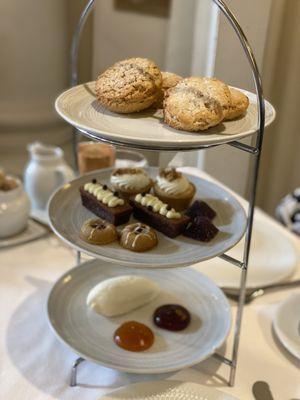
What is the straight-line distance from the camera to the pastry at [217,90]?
65 cm

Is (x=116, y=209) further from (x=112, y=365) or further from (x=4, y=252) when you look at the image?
(x=4, y=252)

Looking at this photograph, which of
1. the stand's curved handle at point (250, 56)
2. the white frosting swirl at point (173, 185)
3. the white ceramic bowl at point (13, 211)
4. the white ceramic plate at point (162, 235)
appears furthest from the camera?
the white ceramic bowl at point (13, 211)

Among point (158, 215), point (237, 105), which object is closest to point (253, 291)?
point (158, 215)

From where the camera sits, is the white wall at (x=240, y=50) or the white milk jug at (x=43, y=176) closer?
the white wall at (x=240, y=50)

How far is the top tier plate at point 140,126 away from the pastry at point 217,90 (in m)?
0.03

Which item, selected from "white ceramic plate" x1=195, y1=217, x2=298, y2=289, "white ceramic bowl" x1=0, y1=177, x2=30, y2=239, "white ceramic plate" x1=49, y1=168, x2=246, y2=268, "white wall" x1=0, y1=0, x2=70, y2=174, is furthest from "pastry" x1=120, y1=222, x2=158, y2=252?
"white wall" x1=0, y1=0, x2=70, y2=174

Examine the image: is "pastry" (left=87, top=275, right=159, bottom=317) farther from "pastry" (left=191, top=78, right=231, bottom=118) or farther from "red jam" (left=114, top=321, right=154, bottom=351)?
"pastry" (left=191, top=78, right=231, bottom=118)

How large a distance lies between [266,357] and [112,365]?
0.26 metres

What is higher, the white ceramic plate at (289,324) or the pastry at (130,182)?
the pastry at (130,182)

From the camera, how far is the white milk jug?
120 cm

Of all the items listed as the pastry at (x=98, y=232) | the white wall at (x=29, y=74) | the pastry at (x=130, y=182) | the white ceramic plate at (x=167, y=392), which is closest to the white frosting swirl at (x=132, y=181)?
the pastry at (x=130, y=182)

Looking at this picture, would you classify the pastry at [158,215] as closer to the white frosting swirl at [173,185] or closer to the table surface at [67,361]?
the white frosting swirl at [173,185]

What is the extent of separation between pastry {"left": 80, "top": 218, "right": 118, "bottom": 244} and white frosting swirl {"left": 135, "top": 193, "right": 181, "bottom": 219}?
0.07m

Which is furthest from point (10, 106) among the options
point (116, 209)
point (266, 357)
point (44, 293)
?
point (266, 357)
